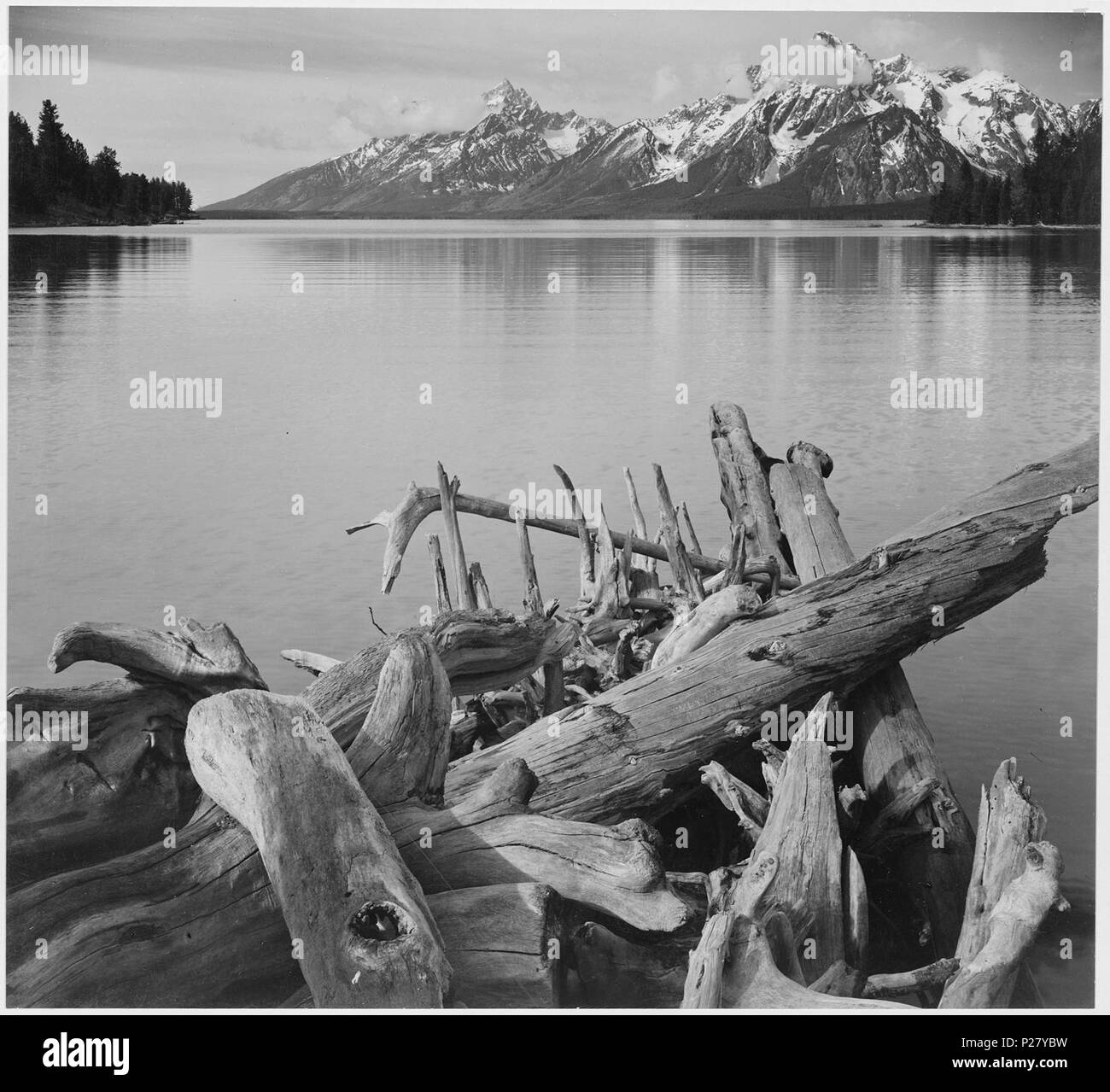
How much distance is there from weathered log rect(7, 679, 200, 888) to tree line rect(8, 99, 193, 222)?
11.5 feet

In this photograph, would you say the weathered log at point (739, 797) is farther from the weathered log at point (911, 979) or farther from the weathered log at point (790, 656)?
the weathered log at point (911, 979)

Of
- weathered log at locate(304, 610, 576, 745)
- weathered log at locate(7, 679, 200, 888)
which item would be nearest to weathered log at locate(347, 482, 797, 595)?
weathered log at locate(304, 610, 576, 745)

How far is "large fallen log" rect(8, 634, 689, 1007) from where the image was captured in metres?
5.98

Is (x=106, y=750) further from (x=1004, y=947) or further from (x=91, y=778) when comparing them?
(x=1004, y=947)

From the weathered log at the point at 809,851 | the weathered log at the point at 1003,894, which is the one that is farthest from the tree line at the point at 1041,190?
the weathered log at the point at 809,851

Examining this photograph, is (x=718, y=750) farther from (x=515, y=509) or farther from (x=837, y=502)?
(x=837, y=502)

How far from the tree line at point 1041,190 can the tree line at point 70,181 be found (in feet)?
23.5

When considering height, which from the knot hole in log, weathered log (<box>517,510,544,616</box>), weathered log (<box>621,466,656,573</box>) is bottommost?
the knot hole in log

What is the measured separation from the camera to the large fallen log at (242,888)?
235 inches

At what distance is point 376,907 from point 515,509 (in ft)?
14.4

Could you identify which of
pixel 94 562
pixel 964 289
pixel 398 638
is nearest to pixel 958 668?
pixel 398 638

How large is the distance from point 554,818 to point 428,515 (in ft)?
12.5

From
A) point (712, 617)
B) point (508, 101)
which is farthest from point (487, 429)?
point (712, 617)

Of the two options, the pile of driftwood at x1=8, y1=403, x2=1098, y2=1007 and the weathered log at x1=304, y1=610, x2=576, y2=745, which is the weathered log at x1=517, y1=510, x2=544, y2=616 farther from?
the weathered log at x1=304, y1=610, x2=576, y2=745
